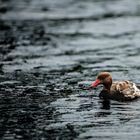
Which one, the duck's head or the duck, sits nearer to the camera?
the duck

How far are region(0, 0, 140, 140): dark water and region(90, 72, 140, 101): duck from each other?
29cm

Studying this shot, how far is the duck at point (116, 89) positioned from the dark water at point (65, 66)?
0.29 m

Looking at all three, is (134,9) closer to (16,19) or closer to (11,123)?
(16,19)

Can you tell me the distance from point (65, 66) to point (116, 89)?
4.88 m

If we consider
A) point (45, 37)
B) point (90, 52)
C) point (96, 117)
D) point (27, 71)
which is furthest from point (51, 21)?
point (96, 117)

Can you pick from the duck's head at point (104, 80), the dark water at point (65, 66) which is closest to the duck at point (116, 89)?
the duck's head at point (104, 80)

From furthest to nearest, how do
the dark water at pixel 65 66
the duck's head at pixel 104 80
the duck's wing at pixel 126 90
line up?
the duck's head at pixel 104 80 < the duck's wing at pixel 126 90 < the dark water at pixel 65 66

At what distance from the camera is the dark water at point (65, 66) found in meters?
15.7

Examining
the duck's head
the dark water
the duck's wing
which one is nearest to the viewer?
the dark water

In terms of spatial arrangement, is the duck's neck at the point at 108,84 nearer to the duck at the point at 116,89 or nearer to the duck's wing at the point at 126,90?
the duck at the point at 116,89

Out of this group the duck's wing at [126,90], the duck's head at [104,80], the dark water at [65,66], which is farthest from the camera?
the duck's head at [104,80]

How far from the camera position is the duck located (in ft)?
60.2

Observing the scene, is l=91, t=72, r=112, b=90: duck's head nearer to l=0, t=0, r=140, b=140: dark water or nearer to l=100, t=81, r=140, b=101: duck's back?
l=100, t=81, r=140, b=101: duck's back

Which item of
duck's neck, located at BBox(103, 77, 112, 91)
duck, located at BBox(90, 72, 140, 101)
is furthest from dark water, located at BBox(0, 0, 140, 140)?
duck's neck, located at BBox(103, 77, 112, 91)
